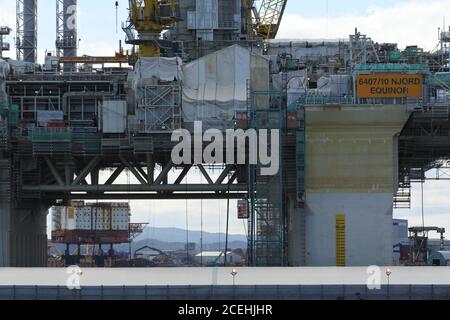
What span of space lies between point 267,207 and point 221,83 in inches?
450

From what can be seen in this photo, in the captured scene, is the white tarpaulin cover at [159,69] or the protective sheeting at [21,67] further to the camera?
the protective sheeting at [21,67]

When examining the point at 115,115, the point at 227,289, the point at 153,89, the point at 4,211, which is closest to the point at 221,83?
the point at 153,89

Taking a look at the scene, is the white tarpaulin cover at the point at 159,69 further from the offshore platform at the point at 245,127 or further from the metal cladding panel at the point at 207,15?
the metal cladding panel at the point at 207,15

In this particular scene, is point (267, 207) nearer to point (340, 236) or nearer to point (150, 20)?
point (340, 236)

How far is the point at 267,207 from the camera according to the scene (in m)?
105

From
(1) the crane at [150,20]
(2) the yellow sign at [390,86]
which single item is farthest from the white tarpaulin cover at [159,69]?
(2) the yellow sign at [390,86]

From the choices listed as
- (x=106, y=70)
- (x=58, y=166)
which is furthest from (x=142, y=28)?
(x=58, y=166)

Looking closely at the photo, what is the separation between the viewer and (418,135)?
109750mm

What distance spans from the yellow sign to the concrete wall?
1512 mm

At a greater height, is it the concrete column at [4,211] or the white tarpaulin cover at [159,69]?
the white tarpaulin cover at [159,69]

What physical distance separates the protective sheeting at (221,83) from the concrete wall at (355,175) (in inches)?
269

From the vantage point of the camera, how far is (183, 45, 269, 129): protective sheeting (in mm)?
107812

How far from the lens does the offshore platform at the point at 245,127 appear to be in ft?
343

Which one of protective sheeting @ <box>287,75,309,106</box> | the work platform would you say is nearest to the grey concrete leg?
protective sheeting @ <box>287,75,309,106</box>
